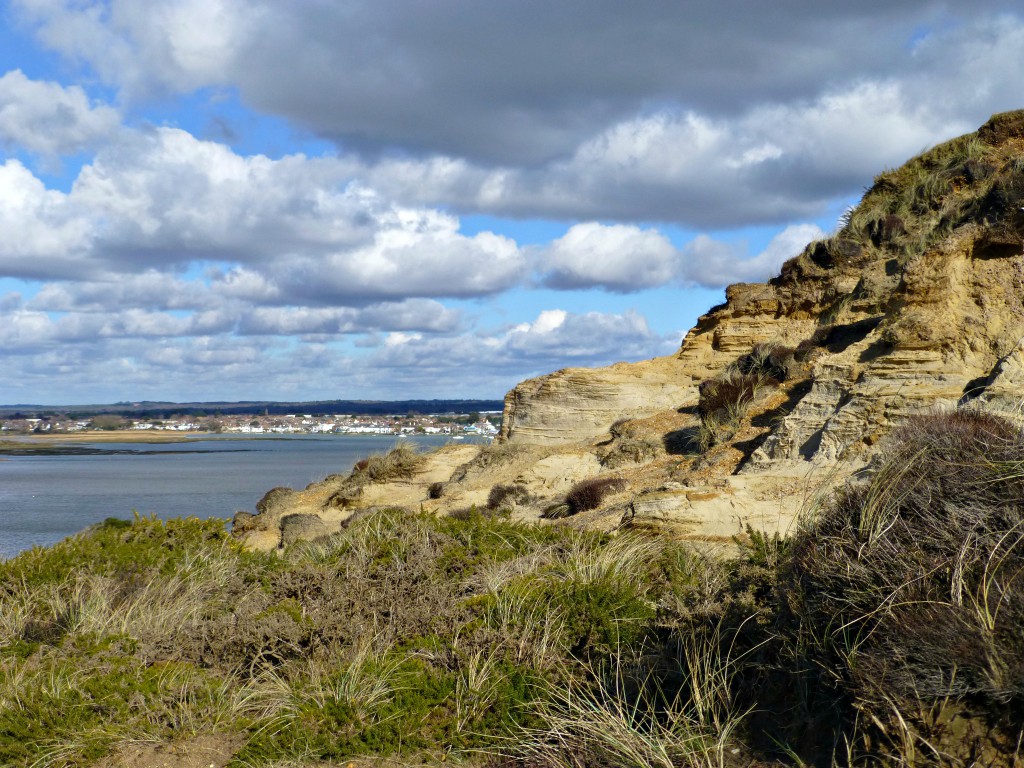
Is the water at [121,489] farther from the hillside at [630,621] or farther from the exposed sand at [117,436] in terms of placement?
the exposed sand at [117,436]

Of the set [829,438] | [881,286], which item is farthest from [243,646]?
[881,286]

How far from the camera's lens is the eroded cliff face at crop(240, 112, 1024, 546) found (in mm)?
13914

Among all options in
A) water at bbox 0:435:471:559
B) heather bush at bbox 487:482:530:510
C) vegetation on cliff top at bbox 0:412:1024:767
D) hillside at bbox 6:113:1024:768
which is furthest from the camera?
water at bbox 0:435:471:559

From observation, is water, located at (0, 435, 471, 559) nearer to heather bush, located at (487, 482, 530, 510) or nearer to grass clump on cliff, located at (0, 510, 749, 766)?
grass clump on cliff, located at (0, 510, 749, 766)

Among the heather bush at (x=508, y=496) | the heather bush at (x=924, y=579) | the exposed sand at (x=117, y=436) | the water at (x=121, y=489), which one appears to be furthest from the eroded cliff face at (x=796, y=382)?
the exposed sand at (x=117, y=436)

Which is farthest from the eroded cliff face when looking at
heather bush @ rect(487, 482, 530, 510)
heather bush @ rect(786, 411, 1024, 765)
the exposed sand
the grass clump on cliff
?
the exposed sand

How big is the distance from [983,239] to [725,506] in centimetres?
803

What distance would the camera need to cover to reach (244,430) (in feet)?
615

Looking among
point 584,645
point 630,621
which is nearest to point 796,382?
point 630,621

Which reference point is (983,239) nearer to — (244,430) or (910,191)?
(910,191)

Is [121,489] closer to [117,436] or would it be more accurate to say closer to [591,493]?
[591,493]

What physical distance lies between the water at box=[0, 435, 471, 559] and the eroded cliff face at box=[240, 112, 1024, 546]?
7761 mm

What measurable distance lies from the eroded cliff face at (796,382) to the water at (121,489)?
306 inches

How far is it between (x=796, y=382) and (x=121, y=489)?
42.0 metres
